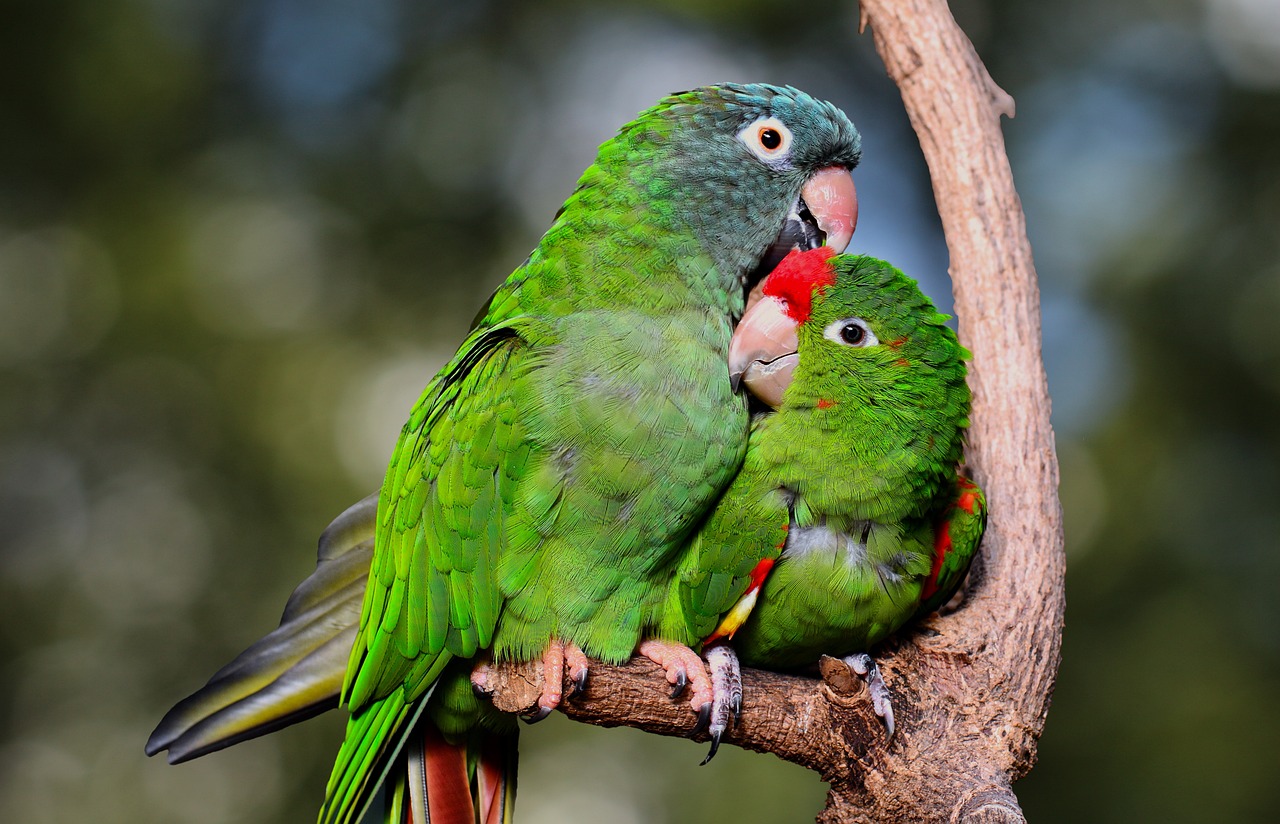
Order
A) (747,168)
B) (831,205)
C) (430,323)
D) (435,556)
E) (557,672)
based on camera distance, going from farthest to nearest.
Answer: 1. (430,323)
2. (831,205)
3. (747,168)
4. (435,556)
5. (557,672)

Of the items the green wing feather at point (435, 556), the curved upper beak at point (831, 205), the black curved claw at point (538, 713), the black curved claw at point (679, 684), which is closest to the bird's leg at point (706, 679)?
the black curved claw at point (679, 684)

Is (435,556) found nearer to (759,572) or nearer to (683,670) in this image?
(683,670)

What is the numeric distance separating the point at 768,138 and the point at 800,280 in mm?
453

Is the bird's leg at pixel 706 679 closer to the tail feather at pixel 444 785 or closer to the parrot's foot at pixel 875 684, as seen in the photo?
the parrot's foot at pixel 875 684

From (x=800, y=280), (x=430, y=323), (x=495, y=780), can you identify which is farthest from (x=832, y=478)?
(x=430, y=323)

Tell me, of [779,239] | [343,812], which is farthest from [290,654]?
[779,239]

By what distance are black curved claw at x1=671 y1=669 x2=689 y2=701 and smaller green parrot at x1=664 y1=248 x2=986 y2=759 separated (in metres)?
0.12

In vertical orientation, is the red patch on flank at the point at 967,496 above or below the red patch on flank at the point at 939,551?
above

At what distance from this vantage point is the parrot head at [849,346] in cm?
247

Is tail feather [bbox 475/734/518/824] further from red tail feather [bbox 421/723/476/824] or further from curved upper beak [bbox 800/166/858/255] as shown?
curved upper beak [bbox 800/166/858/255]

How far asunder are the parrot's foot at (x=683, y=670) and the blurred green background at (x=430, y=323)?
4.85 metres

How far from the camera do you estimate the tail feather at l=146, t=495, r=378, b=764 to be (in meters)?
2.51

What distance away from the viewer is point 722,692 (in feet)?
7.53

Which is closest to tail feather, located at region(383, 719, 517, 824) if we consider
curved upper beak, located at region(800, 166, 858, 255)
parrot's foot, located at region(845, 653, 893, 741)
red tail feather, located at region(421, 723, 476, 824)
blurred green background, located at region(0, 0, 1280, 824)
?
red tail feather, located at region(421, 723, 476, 824)
